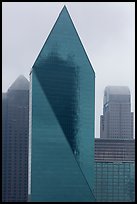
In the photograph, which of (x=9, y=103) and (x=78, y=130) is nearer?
(x=78, y=130)

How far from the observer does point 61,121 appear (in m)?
61.8

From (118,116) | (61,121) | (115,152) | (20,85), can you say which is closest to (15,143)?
(20,85)

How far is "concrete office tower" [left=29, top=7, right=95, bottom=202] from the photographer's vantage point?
61.2m

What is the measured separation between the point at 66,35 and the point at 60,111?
10.5 m

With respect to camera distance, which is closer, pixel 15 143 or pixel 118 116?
pixel 15 143

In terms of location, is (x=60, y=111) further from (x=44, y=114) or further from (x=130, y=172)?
(x=130, y=172)

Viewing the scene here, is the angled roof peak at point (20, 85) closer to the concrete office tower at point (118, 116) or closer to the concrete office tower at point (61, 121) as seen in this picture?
the concrete office tower at point (118, 116)

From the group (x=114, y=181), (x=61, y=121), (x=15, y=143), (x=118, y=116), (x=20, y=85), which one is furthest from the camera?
(x=118, y=116)

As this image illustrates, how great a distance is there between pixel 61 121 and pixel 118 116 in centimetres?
8042

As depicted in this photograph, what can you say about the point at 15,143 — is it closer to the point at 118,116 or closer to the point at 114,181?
the point at 114,181

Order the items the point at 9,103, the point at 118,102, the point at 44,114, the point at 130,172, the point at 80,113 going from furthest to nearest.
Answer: the point at 118,102 → the point at 9,103 → the point at 130,172 → the point at 80,113 → the point at 44,114

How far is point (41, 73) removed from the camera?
62.8 meters

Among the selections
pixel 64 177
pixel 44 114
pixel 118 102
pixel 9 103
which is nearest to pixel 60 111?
pixel 44 114

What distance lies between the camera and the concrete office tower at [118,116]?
139500 millimetres
